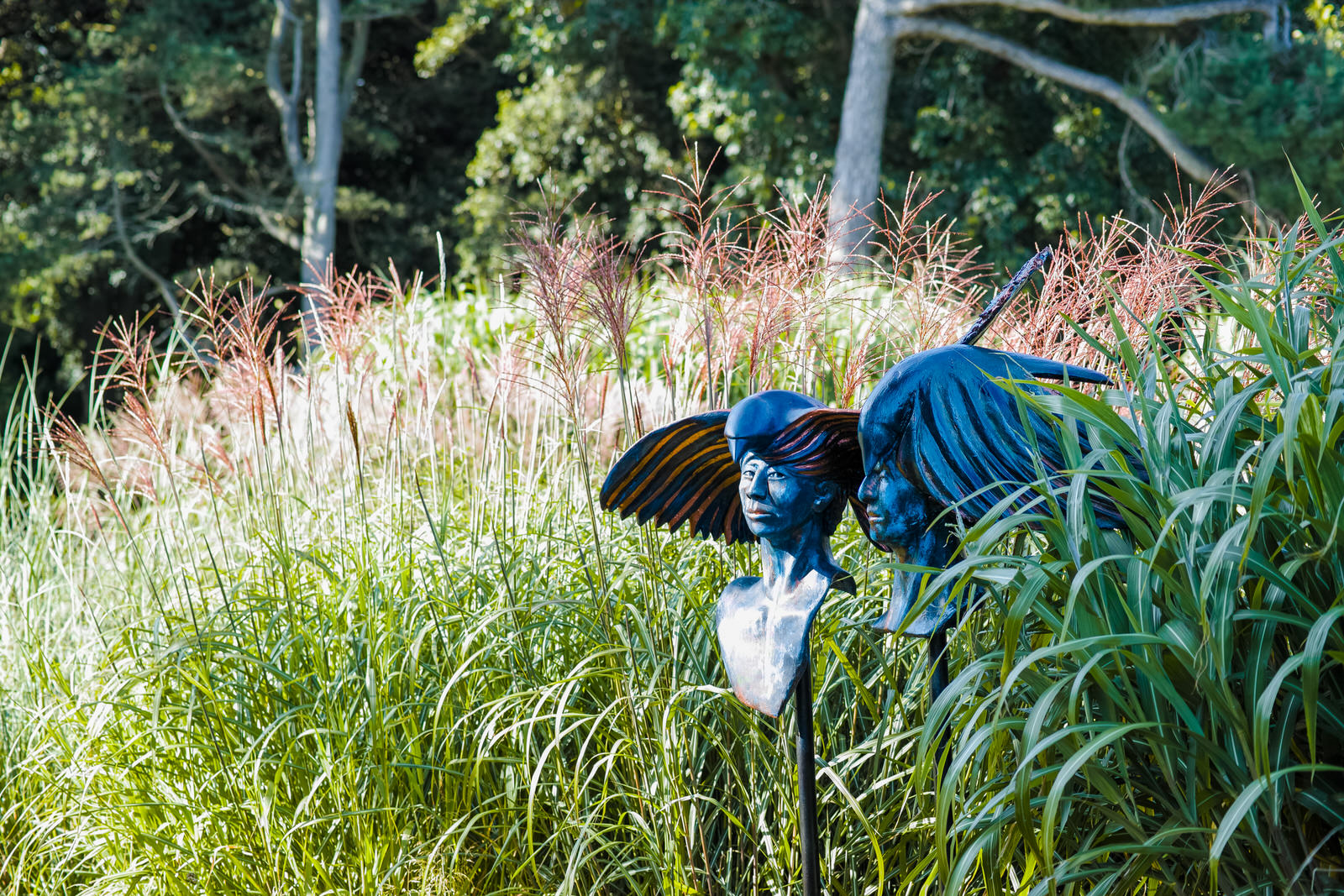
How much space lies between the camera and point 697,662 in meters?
2.19

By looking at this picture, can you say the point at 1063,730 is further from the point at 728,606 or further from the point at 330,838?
the point at 330,838

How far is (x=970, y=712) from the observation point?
1550 mm

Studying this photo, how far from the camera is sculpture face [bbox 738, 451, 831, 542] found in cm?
164

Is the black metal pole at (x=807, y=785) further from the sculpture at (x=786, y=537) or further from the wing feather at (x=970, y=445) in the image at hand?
the wing feather at (x=970, y=445)

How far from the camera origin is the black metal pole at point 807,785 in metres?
1.72

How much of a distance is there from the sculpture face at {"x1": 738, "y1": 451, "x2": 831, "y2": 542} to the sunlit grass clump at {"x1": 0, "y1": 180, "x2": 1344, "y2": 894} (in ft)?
1.06

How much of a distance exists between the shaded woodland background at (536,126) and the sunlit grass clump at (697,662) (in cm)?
613

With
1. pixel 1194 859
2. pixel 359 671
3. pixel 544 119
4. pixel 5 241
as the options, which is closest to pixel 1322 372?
pixel 1194 859

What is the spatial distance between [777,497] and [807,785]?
490mm

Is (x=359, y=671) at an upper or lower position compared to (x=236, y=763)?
upper

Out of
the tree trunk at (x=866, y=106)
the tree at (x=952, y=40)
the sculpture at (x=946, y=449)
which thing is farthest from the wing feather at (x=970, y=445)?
the tree trunk at (x=866, y=106)

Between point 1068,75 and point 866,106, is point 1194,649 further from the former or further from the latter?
point 1068,75

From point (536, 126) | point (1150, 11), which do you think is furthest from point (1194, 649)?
point (536, 126)

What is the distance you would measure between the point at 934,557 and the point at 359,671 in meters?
1.52
